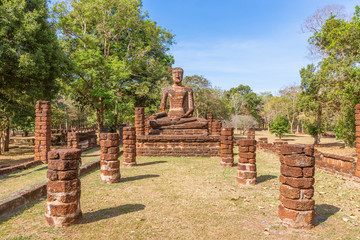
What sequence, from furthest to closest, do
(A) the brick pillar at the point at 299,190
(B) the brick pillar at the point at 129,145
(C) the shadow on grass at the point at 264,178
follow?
(B) the brick pillar at the point at 129,145
(C) the shadow on grass at the point at 264,178
(A) the brick pillar at the point at 299,190

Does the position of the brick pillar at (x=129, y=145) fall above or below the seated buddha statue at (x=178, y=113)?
below

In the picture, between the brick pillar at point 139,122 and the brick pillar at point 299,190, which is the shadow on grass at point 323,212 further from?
the brick pillar at point 139,122

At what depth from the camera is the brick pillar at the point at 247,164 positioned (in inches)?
243

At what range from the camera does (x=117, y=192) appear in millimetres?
5500

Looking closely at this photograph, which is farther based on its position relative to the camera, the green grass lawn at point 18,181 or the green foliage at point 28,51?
the green foliage at point 28,51

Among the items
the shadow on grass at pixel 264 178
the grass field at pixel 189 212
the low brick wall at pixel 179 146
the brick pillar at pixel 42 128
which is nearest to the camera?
the grass field at pixel 189 212

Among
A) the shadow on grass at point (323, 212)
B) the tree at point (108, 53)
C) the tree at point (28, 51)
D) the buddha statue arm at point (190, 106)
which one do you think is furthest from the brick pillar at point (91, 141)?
the shadow on grass at point (323, 212)

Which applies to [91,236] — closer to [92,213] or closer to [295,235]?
[92,213]

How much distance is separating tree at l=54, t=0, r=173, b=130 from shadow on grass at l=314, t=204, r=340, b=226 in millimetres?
16538

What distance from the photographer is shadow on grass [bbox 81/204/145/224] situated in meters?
4.09

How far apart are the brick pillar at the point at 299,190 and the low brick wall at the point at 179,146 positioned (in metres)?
6.78

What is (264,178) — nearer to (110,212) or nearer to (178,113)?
(110,212)

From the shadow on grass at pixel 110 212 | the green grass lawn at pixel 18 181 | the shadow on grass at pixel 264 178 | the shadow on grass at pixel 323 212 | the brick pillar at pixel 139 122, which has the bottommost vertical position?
the shadow on grass at pixel 323 212

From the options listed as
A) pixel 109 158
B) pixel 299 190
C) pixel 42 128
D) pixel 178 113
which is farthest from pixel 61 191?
pixel 178 113
